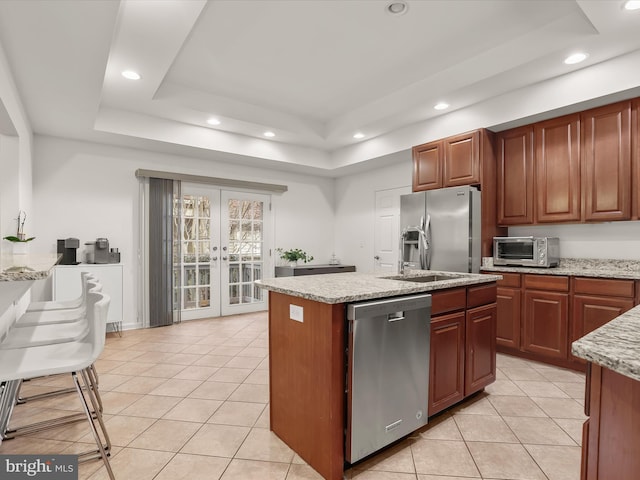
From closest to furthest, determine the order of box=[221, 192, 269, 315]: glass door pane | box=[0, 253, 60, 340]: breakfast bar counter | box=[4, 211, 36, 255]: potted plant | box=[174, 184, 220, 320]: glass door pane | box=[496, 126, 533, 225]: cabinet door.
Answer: box=[0, 253, 60, 340]: breakfast bar counter → box=[4, 211, 36, 255]: potted plant → box=[496, 126, 533, 225]: cabinet door → box=[174, 184, 220, 320]: glass door pane → box=[221, 192, 269, 315]: glass door pane

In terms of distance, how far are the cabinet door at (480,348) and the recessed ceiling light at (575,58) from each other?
2.11 m

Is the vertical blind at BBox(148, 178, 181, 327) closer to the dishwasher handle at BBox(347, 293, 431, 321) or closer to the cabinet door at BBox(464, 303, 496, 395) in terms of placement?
the dishwasher handle at BBox(347, 293, 431, 321)

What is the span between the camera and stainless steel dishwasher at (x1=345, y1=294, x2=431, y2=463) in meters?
1.66

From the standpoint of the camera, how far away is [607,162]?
302cm

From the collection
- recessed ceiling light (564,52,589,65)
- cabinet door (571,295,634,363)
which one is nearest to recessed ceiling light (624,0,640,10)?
recessed ceiling light (564,52,589,65)

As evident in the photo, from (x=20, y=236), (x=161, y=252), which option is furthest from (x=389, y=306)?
(x=161, y=252)

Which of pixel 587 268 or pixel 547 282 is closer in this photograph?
pixel 547 282

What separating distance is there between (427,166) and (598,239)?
1863mm

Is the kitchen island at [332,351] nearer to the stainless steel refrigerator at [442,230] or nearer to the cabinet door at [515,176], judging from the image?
the stainless steel refrigerator at [442,230]

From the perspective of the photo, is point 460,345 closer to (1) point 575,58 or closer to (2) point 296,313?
(2) point 296,313

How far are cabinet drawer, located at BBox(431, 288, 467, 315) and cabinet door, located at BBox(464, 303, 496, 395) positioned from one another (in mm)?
132

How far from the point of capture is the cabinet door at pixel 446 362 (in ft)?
6.82

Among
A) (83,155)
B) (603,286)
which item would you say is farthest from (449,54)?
(83,155)

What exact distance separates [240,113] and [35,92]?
196 centimetres
